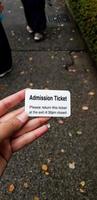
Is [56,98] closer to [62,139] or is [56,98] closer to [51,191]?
[51,191]

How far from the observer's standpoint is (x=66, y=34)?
6.54m

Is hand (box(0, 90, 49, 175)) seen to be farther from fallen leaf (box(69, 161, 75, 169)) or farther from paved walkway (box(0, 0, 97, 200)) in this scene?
fallen leaf (box(69, 161, 75, 169))

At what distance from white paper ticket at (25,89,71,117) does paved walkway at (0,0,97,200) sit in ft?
5.55

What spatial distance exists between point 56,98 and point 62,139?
218 cm

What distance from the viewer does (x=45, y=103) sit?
211 cm

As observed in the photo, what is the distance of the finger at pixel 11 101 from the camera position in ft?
6.99

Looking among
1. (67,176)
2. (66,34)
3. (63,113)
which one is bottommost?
(66,34)

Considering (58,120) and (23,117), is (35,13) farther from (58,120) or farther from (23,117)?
(23,117)

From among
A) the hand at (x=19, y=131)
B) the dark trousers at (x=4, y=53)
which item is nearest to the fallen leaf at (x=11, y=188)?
the hand at (x=19, y=131)

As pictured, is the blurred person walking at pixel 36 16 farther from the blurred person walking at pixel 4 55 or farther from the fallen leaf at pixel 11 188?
the fallen leaf at pixel 11 188

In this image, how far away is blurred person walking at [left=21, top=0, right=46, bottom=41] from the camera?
6035 millimetres

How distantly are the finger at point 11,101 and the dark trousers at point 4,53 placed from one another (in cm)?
312

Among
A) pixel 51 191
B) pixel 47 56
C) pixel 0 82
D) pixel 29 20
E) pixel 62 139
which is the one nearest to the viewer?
pixel 51 191

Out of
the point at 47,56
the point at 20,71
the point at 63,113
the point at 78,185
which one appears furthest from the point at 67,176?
the point at 47,56
